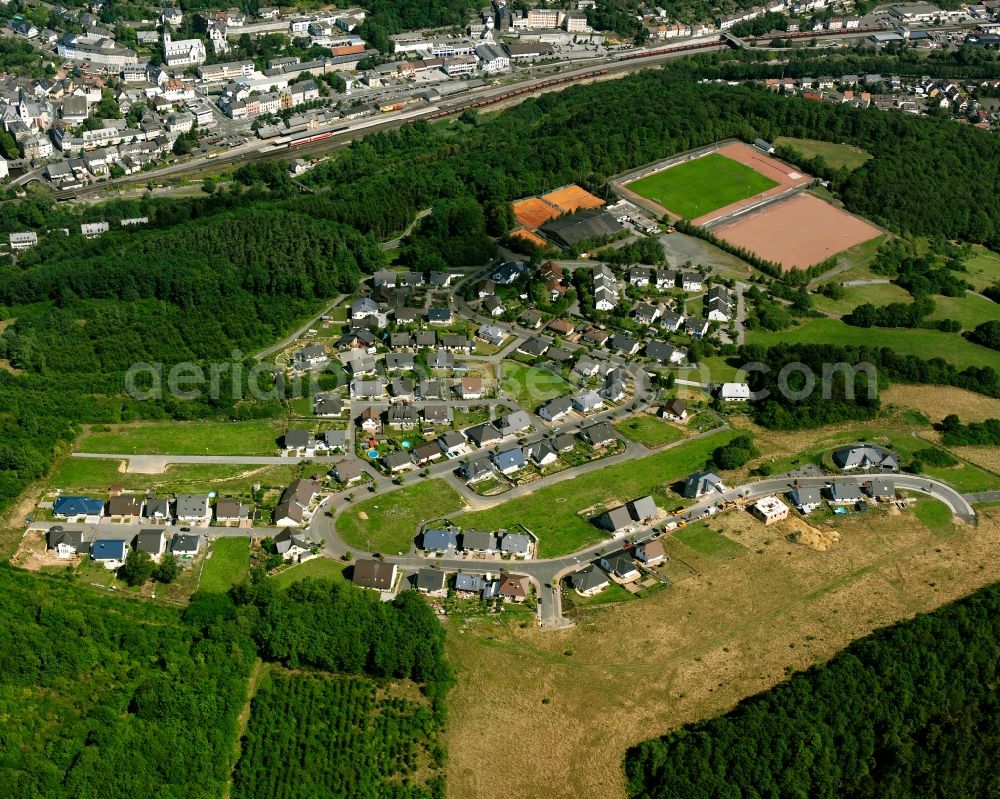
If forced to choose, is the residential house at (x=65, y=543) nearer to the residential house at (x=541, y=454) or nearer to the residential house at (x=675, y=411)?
the residential house at (x=541, y=454)

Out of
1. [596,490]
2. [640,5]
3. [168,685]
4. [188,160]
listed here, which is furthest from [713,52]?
[168,685]

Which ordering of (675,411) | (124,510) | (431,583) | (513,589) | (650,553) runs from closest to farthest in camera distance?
(513,589) → (431,583) → (650,553) → (124,510) → (675,411)

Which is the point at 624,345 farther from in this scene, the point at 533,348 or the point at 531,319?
the point at 531,319

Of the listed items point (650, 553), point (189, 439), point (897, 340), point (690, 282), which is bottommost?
point (897, 340)

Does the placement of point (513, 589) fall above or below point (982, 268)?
above

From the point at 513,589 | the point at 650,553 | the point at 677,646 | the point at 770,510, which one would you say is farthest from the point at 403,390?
the point at 677,646

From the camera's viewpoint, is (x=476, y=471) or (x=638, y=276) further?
(x=638, y=276)
